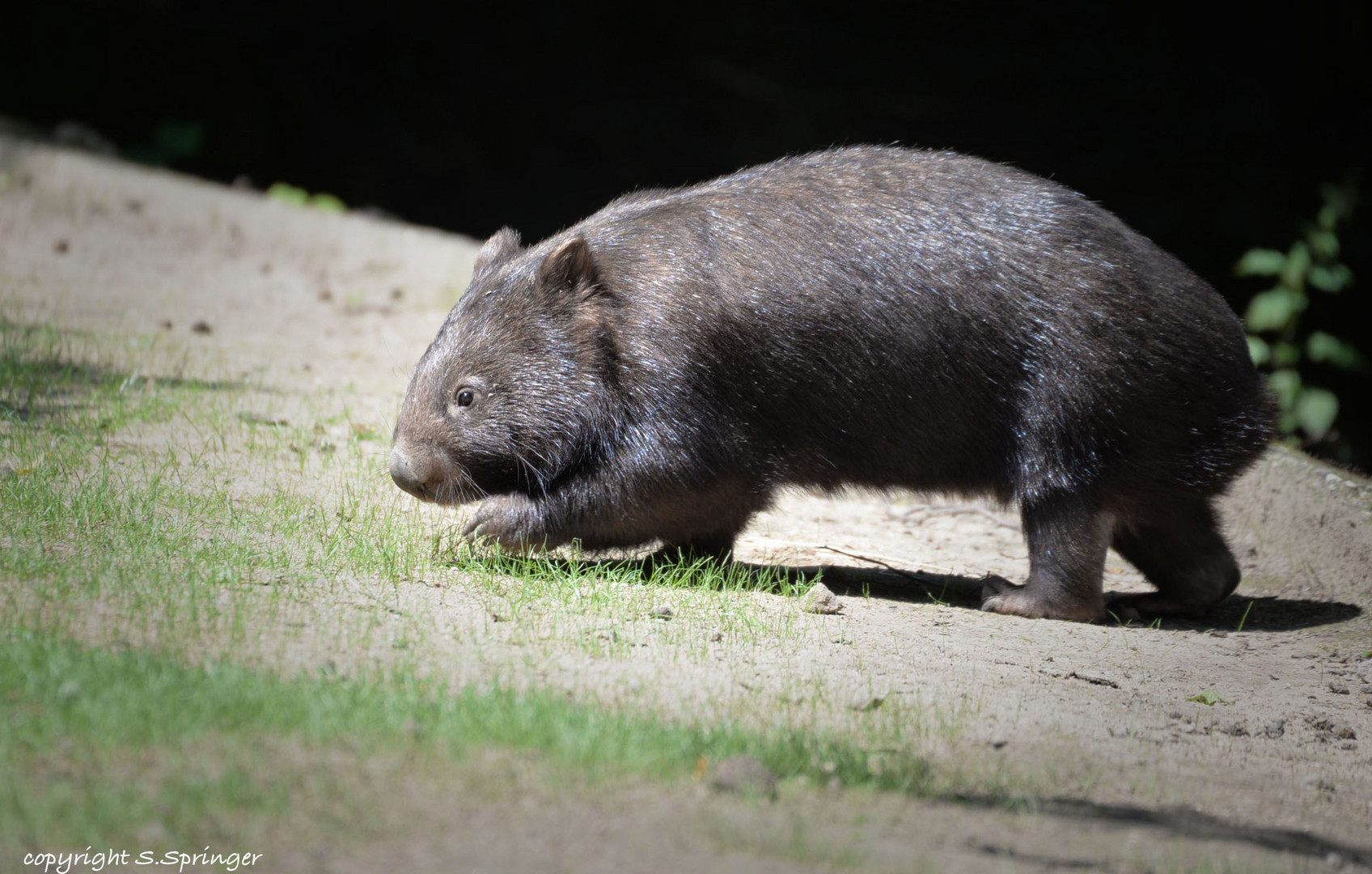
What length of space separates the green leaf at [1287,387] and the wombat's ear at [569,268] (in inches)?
193

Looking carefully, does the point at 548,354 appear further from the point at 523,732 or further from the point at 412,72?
the point at 412,72

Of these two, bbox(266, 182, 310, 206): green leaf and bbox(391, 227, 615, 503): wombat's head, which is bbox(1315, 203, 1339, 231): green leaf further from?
bbox(266, 182, 310, 206): green leaf

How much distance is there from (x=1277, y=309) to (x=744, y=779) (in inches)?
246

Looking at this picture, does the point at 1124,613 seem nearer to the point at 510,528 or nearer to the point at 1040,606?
the point at 1040,606

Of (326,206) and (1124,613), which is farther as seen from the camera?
(326,206)

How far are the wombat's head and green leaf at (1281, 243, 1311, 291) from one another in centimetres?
488

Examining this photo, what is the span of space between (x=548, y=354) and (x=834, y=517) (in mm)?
2261

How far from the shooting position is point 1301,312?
8.26 metres

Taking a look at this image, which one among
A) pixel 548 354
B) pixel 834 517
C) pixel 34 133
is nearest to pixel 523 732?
pixel 548 354

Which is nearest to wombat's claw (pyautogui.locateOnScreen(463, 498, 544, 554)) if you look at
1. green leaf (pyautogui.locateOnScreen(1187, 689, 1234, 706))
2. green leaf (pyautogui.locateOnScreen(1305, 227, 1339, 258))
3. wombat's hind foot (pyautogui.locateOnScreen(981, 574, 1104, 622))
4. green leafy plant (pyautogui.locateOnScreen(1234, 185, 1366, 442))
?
wombat's hind foot (pyautogui.locateOnScreen(981, 574, 1104, 622))

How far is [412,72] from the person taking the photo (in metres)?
15.7

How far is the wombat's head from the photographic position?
16.6 ft

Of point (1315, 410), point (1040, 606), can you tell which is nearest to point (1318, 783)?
point (1040, 606)
